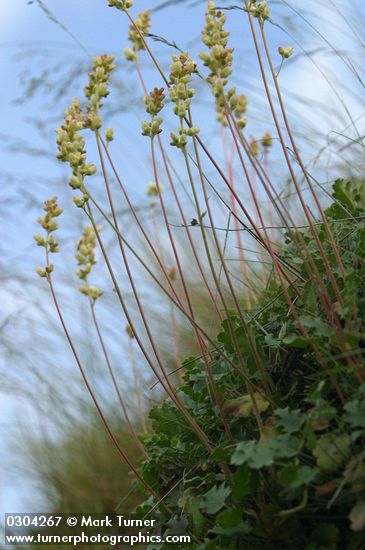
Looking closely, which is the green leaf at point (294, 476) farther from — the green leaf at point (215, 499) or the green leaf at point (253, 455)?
the green leaf at point (215, 499)

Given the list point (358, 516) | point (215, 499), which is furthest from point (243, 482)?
point (358, 516)

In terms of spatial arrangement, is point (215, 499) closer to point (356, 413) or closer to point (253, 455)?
point (253, 455)

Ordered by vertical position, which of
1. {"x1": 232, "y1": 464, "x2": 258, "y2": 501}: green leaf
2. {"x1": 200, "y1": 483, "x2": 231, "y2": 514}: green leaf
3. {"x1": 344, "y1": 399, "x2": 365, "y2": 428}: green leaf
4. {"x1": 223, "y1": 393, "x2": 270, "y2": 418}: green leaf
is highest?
{"x1": 223, "y1": 393, "x2": 270, "y2": 418}: green leaf

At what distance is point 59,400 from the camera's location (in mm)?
3611

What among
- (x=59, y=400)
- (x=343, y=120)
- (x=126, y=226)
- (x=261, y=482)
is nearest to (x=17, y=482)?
(x=59, y=400)

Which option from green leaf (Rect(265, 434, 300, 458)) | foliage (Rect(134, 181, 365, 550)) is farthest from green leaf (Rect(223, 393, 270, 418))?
green leaf (Rect(265, 434, 300, 458))

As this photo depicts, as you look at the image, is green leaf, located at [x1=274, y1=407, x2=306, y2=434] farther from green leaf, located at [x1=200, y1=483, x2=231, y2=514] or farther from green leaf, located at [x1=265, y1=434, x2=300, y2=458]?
green leaf, located at [x1=200, y1=483, x2=231, y2=514]

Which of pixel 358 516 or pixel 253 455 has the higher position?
pixel 253 455

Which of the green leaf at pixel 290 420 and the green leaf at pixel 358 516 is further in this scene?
the green leaf at pixel 290 420

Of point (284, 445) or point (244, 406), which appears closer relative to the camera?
point (284, 445)

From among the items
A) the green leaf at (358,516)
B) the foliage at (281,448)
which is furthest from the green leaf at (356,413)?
the green leaf at (358,516)

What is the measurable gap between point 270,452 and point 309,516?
5.9 inches

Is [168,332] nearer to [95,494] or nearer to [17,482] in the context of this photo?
[95,494]

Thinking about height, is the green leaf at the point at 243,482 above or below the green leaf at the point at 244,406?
below
